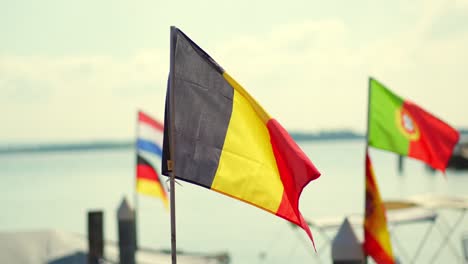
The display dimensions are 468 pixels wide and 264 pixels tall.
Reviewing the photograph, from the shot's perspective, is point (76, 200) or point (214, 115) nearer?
point (214, 115)

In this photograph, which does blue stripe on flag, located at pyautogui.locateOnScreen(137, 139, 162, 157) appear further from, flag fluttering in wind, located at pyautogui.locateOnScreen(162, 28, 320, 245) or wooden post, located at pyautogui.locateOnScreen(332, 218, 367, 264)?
flag fluttering in wind, located at pyautogui.locateOnScreen(162, 28, 320, 245)

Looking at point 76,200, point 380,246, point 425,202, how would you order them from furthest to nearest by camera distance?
point 76,200 → point 425,202 → point 380,246

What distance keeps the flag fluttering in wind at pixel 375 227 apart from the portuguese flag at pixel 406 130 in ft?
1.70

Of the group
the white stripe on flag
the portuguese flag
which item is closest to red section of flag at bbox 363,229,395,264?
the portuguese flag

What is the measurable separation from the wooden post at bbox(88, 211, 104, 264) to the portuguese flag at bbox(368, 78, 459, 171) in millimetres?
6260

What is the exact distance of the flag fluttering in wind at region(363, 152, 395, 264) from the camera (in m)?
14.7

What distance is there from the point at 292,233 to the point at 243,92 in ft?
130

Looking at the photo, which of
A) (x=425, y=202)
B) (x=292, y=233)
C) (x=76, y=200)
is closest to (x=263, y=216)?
(x=292, y=233)

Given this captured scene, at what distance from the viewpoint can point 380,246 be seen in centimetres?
1471

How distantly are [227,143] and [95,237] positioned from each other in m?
10.4

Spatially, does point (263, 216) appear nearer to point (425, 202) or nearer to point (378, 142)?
→ point (425, 202)

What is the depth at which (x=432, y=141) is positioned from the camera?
1488 cm

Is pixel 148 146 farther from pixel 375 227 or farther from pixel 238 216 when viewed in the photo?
pixel 238 216

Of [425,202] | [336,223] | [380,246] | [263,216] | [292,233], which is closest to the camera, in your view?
[380,246]
